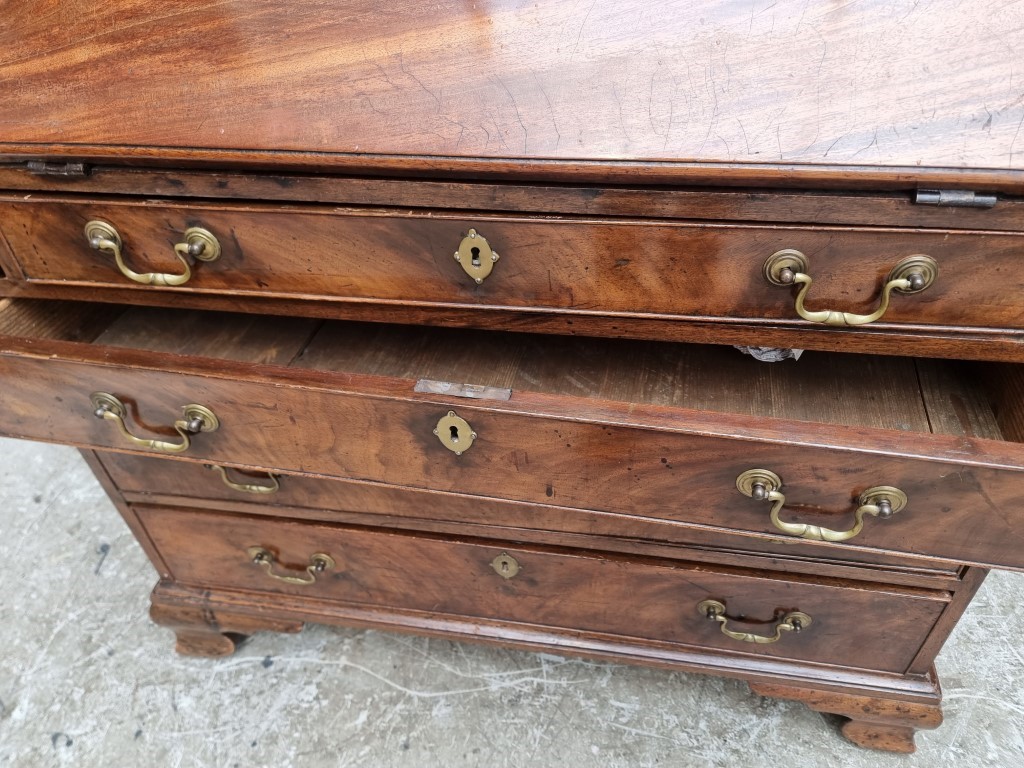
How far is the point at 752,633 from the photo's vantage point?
3.00 feet

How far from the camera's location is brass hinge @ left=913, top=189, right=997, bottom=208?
1.90 ft

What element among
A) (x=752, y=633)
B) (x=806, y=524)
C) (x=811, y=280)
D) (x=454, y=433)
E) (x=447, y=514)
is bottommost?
(x=752, y=633)

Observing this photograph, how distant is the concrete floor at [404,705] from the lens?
1052 millimetres

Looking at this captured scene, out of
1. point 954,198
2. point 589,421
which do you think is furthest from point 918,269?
point 589,421

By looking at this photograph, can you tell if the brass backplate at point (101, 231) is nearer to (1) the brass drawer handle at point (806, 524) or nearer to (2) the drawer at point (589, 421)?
(2) the drawer at point (589, 421)

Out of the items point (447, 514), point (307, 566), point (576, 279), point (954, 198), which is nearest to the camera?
point (954, 198)

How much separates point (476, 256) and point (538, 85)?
17cm

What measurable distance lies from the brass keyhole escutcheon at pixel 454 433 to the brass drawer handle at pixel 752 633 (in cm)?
40

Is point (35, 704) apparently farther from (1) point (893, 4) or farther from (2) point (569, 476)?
(1) point (893, 4)

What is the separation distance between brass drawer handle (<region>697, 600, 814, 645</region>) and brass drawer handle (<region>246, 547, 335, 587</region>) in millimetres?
496

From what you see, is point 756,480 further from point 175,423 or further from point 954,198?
point 175,423

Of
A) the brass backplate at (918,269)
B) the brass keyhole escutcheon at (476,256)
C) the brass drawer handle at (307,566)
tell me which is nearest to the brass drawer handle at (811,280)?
the brass backplate at (918,269)

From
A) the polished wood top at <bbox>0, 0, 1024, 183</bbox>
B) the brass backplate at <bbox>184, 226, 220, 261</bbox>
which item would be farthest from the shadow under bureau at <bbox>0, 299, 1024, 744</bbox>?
the polished wood top at <bbox>0, 0, 1024, 183</bbox>

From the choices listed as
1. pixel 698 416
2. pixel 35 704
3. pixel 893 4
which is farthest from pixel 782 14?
pixel 35 704
